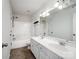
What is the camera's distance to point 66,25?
68.2 inches

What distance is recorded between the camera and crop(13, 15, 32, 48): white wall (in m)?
4.63

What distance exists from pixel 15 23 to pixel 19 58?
273 centimetres

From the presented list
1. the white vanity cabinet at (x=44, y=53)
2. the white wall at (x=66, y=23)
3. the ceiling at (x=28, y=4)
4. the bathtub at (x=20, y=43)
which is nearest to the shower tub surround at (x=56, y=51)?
the white vanity cabinet at (x=44, y=53)

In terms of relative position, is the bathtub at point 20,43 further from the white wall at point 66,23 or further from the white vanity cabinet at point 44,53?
the white wall at point 66,23

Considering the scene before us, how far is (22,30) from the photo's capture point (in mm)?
4867

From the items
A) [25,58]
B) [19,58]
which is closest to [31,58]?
[25,58]

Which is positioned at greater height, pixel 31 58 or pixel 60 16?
pixel 60 16

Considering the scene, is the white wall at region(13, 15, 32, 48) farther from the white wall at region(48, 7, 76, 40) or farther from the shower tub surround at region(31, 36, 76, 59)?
the white wall at region(48, 7, 76, 40)

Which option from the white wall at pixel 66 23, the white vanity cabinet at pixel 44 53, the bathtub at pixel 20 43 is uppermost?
the white wall at pixel 66 23

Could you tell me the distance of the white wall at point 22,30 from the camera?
4631 millimetres

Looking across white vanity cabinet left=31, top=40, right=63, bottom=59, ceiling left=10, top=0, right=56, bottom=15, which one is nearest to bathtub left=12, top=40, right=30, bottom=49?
ceiling left=10, top=0, right=56, bottom=15

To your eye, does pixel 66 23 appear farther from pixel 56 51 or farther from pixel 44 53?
pixel 44 53

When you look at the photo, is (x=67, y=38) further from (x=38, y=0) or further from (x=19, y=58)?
(x=19, y=58)

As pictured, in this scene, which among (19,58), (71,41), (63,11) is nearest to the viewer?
(71,41)
